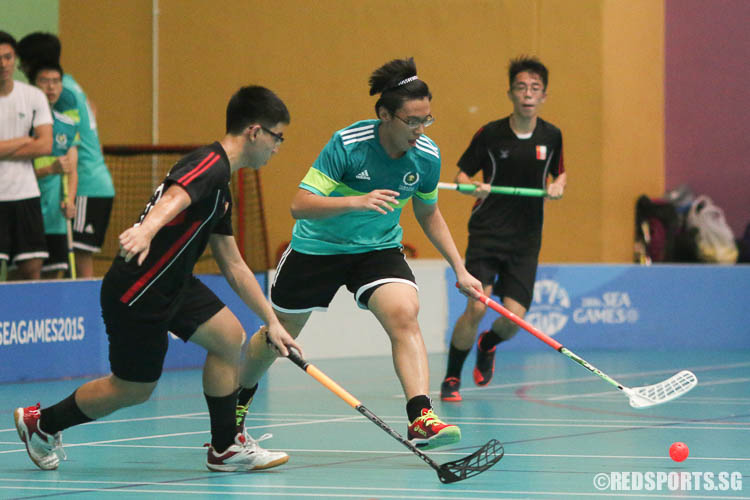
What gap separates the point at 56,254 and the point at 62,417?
4644 mm

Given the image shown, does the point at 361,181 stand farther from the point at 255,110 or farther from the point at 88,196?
the point at 88,196

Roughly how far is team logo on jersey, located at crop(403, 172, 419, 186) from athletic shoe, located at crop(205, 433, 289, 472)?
1391 millimetres

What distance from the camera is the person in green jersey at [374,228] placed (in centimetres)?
547

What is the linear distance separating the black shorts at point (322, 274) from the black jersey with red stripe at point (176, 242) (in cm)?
98

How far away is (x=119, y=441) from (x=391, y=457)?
4.69 feet

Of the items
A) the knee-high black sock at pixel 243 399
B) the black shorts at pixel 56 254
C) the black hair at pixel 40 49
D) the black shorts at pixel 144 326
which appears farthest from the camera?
the black shorts at pixel 56 254

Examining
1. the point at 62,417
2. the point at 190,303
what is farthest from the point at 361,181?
the point at 62,417

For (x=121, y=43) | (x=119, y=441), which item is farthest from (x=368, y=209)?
(x=121, y=43)

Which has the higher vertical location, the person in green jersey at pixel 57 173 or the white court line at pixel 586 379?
the person in green jersey at pixel 57 173

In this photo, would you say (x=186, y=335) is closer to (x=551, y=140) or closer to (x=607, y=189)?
(x=551, y=140)

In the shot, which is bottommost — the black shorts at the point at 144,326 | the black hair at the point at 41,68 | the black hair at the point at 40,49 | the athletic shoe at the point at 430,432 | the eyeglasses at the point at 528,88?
the athletic shoe at the point at 430,432

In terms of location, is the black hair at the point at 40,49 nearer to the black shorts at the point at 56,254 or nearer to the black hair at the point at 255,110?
the black shorts at the point at 56,254

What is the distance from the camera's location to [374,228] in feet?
19.4

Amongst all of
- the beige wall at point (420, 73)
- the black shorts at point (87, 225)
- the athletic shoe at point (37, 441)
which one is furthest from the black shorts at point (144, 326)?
the beige wall at point (420, 73)
